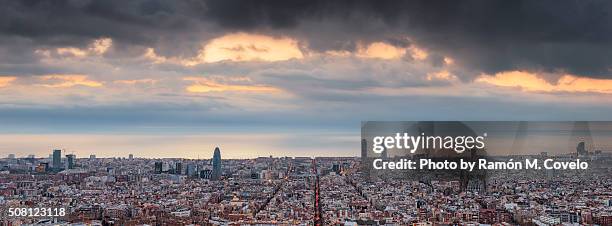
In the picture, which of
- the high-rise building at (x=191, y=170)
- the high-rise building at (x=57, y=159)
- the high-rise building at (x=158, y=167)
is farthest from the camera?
the high-rise building at (x=191, y=170)

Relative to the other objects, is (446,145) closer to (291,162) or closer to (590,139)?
(590,139)

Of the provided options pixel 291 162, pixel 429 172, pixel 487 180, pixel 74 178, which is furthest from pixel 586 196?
pixel 74 178

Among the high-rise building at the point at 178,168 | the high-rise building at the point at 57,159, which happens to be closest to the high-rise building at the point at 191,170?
the high-rise building at the point at 178,168

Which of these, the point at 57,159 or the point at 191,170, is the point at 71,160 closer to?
the point at 57,159

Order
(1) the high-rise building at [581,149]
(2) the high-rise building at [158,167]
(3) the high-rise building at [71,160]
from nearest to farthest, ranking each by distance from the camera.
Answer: (1) the high-rise building at [581,149] → (3) the high-rise building at [71,160] → (2) the high-rise building at [158,167]

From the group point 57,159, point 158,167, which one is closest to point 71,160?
point 57,159

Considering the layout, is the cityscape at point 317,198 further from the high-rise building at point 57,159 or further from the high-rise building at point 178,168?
the high-rise building at point 178,168

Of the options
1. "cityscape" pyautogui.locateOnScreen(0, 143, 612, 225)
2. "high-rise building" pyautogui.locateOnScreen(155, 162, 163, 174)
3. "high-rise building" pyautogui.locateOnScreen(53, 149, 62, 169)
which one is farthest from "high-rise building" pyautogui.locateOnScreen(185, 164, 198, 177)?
"high-rise building" pyautogui.locateOnScreen(53, 149, 62, 169)
